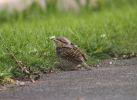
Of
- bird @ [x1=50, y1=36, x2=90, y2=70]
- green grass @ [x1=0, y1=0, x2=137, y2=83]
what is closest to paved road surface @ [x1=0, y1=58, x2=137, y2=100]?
bird @ [x1=50, y1=36, x2=90, y2=70]

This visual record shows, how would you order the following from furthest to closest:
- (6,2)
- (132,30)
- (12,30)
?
1. (6,2)
2. (132,30)
3. (12,30)

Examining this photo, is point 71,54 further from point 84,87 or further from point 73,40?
point 73,40

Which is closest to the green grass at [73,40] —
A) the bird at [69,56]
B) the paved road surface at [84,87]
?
the bird at [69,56]

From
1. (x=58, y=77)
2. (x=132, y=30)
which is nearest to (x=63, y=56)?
(x=58, y=77)

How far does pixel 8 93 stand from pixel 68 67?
5.13ft

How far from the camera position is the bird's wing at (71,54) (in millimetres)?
7744

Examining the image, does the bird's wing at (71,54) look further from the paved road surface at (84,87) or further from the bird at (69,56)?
the paved road surface at (84,87)

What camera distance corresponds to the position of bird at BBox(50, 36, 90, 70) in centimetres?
772

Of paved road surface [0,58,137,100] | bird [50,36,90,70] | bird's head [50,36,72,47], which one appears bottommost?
paved road surface [0,58,137,100]

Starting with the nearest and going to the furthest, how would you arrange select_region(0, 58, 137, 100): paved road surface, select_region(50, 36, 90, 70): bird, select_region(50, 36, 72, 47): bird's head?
select_region(0, 58, 137, 100): paved road surface → select_region(50, 36, 90, 70): bird → select_region(50, 36, 72, 47): bird's head

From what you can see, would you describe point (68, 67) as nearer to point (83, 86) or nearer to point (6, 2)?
point (83, 86)

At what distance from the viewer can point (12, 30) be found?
373 inches

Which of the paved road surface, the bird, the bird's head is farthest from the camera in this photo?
the bird's head

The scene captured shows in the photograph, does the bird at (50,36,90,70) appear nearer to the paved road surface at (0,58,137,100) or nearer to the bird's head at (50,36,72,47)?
the bird's head at (50,36,72,47)
